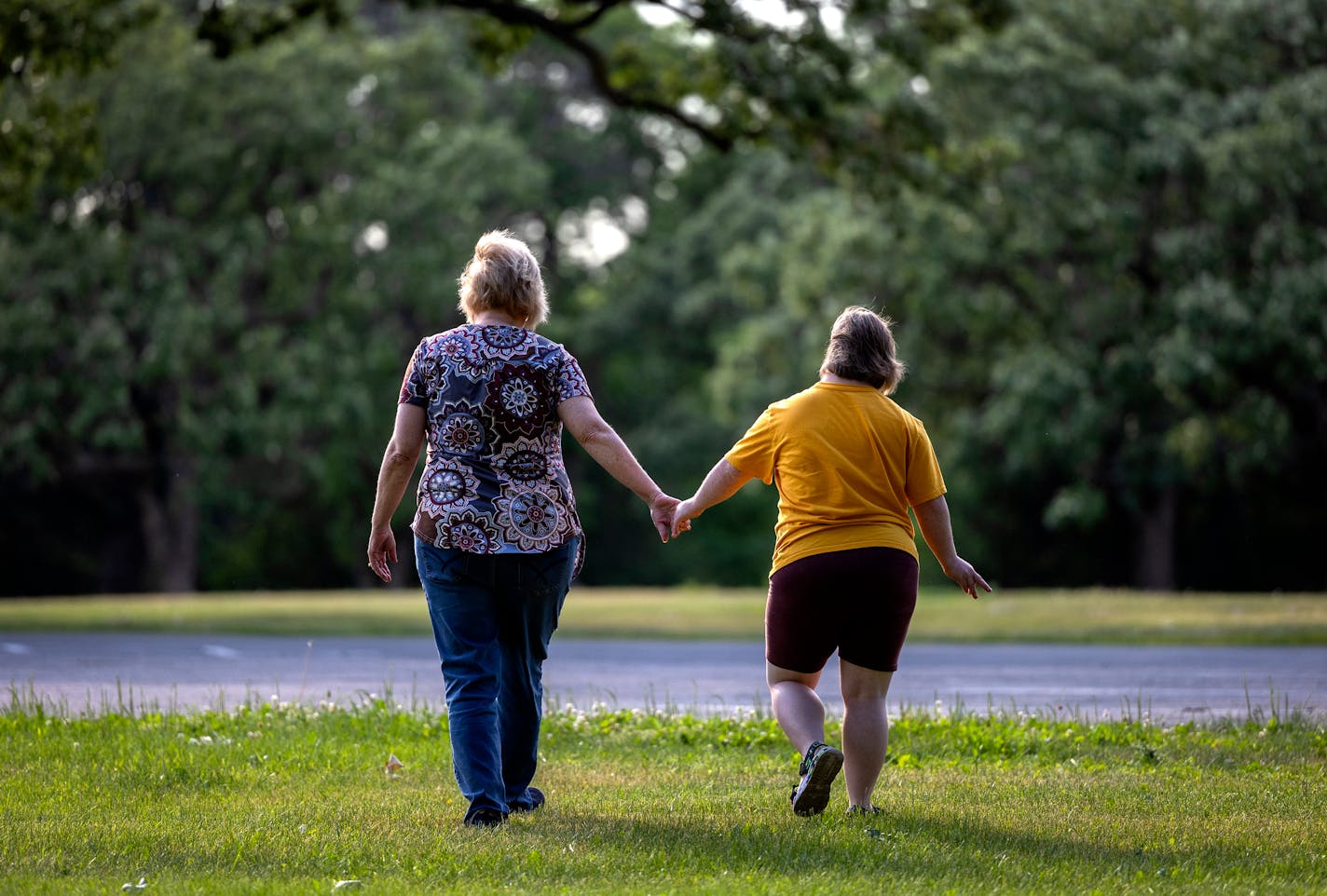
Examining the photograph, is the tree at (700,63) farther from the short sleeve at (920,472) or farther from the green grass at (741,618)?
the short sleeve at (920,472)

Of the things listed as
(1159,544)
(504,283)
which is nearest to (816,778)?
(504,283)

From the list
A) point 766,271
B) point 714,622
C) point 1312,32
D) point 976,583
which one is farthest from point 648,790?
point 766,271

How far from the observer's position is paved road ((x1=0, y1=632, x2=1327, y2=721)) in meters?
9.08

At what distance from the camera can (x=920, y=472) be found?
5.42 meters

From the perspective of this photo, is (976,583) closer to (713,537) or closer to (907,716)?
(907,716)

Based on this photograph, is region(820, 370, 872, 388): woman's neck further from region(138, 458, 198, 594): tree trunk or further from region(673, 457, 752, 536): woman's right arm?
region(138, 458, 198, 594): tree trunk

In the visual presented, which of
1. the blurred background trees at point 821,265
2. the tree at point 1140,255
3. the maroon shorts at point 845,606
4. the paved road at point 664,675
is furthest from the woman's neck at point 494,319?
the tree at point 1140,255

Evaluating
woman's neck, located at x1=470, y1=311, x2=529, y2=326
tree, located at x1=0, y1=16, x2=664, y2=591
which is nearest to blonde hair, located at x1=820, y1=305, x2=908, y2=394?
woman's neck, located at x1=470, y1=311, x2=529, y2=326

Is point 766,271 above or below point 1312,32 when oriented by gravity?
below

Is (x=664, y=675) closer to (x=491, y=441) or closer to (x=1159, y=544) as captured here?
(x=491, y=441)

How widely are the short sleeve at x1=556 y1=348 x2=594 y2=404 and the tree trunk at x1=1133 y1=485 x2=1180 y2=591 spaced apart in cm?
2607

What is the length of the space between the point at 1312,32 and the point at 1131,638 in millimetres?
14512

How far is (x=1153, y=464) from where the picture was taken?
91.7 feet

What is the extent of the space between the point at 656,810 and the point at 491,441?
4.70 feet
